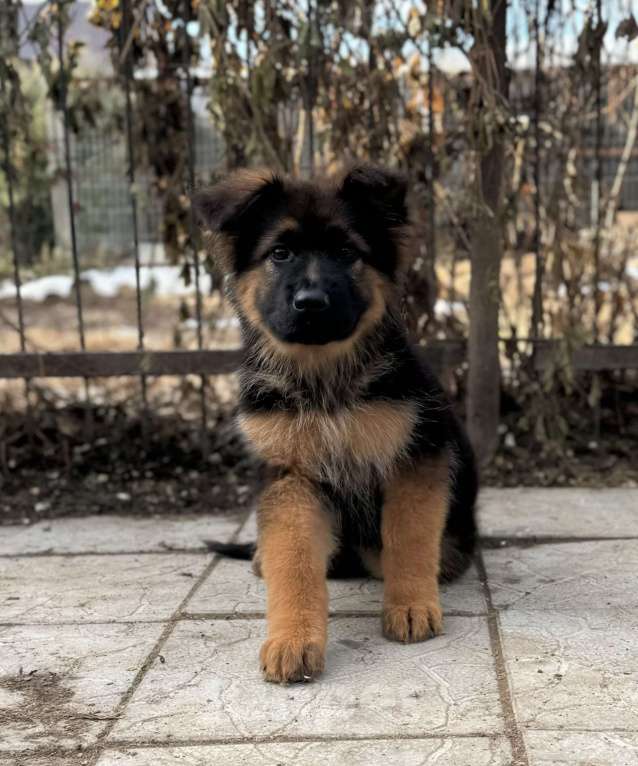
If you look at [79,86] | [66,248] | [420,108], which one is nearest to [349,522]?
[420,108]

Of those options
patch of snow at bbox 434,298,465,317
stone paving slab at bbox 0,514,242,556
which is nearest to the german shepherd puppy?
stone paving slab at bbox 0,514,242,556

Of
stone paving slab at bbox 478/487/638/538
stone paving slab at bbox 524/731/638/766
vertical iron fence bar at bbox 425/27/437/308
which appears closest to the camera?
stone paving slab at bbox 524/731/638/766

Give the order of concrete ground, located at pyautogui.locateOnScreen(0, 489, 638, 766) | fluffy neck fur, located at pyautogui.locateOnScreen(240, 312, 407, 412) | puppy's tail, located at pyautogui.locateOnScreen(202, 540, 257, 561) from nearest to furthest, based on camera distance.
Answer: concrete ground, located at pyautogui.locateOnScreen(0, 489, 638, 766) → fluffy neck fur, located at pyautogui.locateOnScreen(240, 312, 407, 412) → puppy's tail, located at pyautogui.locateOnScreen(202, 540, 257, 561)

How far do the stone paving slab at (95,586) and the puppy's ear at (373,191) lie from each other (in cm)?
169

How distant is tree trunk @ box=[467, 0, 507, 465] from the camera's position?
4.66m

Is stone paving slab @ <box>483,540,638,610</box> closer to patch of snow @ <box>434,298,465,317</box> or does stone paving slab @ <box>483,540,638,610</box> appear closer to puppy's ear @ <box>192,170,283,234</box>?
puppy's ear @ <box>192,170,283,234</box>

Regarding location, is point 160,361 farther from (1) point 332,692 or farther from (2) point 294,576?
(1) point 332,692

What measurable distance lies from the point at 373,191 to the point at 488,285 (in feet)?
6.22

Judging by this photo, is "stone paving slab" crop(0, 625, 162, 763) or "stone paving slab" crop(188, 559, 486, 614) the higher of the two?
"stone paving slab" crop(0, 625, 162, 763)

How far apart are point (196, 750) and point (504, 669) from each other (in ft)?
3.30

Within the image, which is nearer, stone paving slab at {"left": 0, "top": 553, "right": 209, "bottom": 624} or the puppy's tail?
stone paving slab at {"left": 0, "top": 553, "right": 209, "bottom": 624}

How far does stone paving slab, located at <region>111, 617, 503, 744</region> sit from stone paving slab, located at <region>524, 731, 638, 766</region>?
0.13m

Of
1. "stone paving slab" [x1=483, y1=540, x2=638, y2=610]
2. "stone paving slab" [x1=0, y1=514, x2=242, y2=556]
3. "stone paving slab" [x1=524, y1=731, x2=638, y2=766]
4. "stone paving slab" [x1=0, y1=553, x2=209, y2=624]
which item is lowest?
"stone paving slab" [x1=0, y1=514, x2=242, y2=556]

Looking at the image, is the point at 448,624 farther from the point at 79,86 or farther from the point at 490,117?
the point at 79,86
